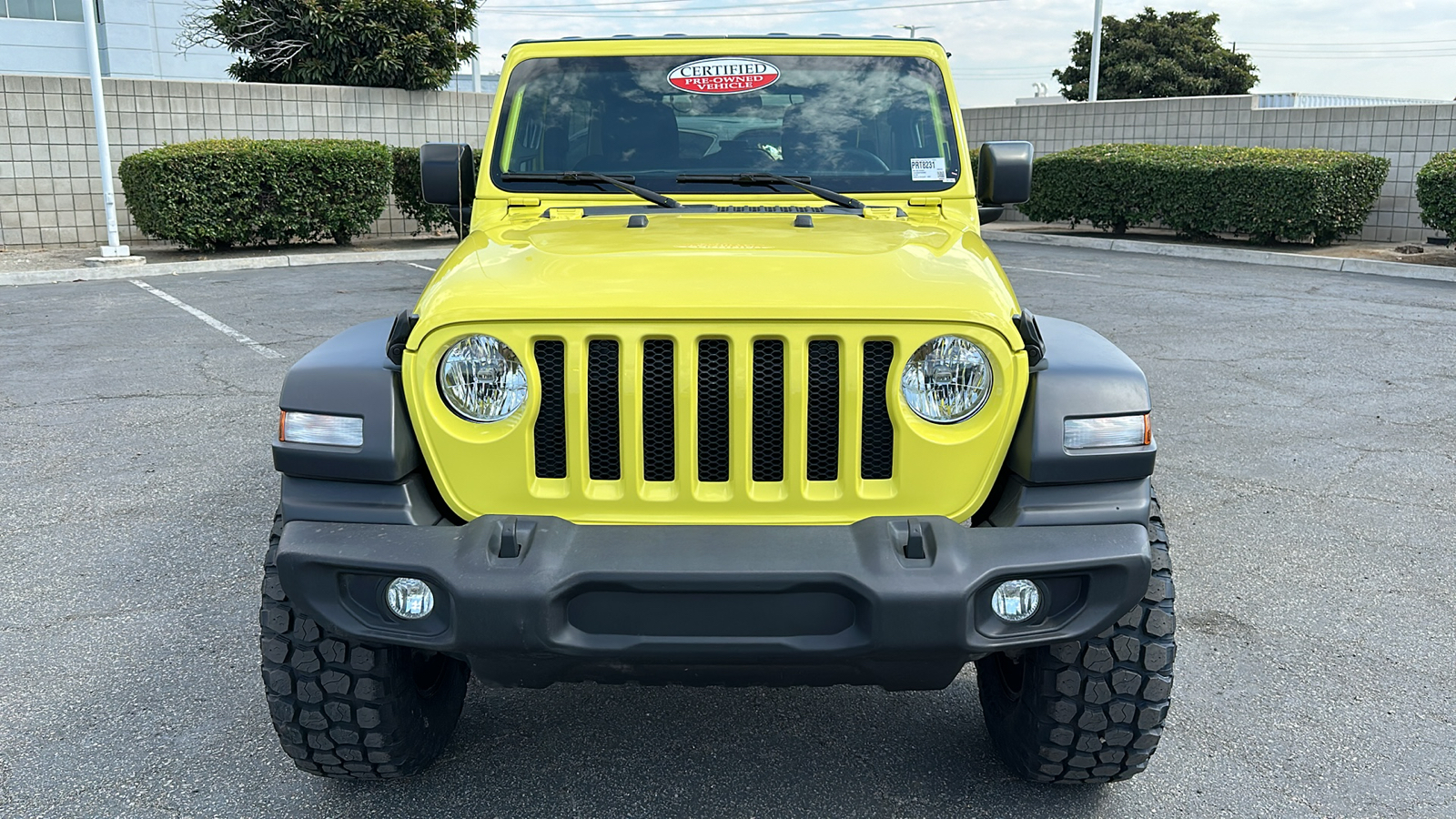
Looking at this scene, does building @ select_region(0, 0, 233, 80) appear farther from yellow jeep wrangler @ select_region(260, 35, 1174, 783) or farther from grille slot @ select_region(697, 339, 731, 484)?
grille slot @ select_region(697, 339, 731, 484)

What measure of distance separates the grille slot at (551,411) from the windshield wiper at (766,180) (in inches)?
55.4

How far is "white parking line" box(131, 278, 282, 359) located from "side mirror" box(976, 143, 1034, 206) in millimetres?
5604

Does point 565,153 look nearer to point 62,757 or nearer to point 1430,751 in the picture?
point 62,757

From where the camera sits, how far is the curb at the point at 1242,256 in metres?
12.9

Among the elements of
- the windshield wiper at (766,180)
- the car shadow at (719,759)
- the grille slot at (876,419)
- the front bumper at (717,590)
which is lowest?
the car shadow at (719,759)

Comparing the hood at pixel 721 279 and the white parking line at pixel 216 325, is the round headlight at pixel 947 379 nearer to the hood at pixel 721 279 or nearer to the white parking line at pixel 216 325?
the hood at pixel 721 279

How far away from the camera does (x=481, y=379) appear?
2.42 meters

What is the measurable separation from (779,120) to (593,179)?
647 millimetres

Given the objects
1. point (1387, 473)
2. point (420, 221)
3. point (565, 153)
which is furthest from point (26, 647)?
point (420, 221)

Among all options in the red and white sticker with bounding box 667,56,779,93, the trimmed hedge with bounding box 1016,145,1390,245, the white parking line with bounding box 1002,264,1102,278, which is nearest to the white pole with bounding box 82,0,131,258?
the white parking line with bounding box 1002,264,1102,278

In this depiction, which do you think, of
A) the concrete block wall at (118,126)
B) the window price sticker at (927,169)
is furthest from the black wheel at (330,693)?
the concrete block wall at (118,126)

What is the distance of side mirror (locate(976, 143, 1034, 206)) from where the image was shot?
3.87m

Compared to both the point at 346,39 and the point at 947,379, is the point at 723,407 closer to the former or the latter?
the point at 947,379

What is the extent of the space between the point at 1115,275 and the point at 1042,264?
1236 millimetres
